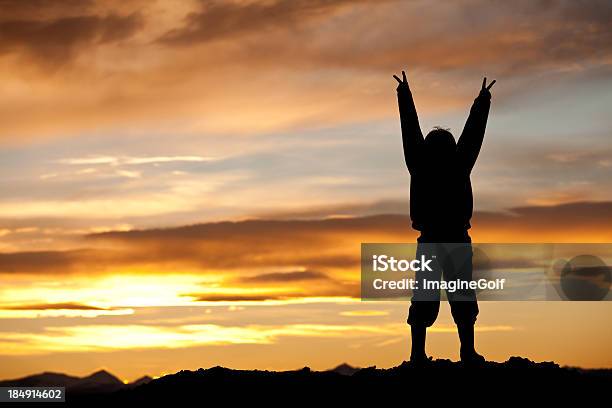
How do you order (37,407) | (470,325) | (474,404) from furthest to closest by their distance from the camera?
(37,407) → (470,325) → (474,404)

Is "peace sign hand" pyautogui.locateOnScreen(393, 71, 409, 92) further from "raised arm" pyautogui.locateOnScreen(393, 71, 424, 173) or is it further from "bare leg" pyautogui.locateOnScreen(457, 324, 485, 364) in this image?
"bare leg" pyautogui.locateOnScreen(457, 324, 485, 364)

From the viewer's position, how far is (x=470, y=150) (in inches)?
709

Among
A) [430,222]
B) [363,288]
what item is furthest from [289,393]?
[430,222]

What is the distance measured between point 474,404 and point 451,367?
4.67 feet

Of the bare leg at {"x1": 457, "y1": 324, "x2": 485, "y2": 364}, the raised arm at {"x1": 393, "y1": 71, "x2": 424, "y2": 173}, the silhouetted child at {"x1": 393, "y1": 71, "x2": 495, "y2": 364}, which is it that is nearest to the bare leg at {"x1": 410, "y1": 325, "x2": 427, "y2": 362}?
the silhouetted child at {"x1": 393, "y1": 71, "x2": 495, "y2": 364}

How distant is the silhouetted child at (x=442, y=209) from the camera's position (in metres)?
17.7

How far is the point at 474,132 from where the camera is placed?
59.2 ft

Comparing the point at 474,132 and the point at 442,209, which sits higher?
the point at 474,132

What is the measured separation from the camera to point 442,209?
17.9m

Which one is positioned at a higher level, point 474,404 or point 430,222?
point 430,222

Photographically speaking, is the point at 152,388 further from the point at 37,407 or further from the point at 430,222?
the point at 430,222

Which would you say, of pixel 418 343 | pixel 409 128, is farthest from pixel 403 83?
pixel 418 343

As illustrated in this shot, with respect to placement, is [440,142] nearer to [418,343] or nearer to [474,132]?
[474,132]

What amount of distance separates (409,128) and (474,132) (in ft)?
3.79
